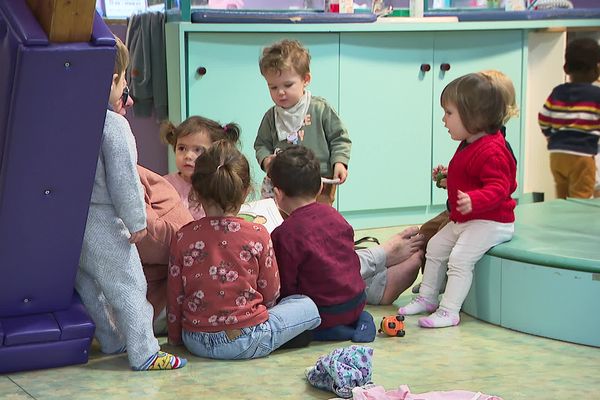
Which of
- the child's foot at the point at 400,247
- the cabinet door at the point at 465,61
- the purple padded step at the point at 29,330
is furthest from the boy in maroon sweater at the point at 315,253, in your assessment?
the cabinet door at the point at 465,61

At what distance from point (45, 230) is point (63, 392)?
47cm

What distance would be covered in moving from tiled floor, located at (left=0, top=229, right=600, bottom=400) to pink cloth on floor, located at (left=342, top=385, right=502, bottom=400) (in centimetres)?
12

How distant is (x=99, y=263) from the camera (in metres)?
3.36

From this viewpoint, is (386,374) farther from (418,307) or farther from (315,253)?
(418,307)

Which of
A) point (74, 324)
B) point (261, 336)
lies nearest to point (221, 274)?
point (261, 336)

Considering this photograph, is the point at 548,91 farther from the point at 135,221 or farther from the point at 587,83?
the point at 135,221

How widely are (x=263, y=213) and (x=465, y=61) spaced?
2.25m

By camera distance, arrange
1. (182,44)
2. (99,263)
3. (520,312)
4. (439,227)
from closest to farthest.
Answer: (99,263) → (520,312) → (439,227) → (182,44)

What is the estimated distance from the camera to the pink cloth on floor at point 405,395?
2959 mm

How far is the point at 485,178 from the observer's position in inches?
150

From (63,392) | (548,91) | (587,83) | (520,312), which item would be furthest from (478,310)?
(548,91)

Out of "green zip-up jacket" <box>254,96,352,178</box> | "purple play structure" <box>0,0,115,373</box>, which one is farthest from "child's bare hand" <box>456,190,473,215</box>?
"purple play structure" <box>0,0,115,373</box>

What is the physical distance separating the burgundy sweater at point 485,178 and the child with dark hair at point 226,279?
75cm

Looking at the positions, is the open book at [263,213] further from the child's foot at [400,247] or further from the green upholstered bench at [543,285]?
the green upholstered bench at [543,285]
